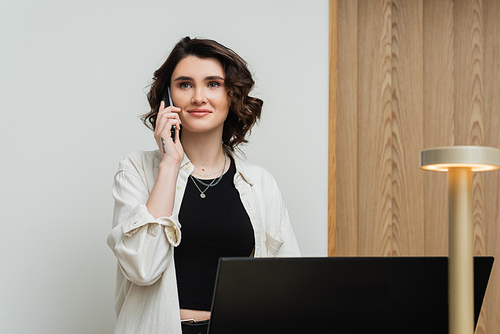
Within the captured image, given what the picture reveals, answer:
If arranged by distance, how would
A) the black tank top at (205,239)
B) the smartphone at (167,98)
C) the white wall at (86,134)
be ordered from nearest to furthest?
the black tank top at (205,239), the smartphone at (167,98), the white wall at (86,134)

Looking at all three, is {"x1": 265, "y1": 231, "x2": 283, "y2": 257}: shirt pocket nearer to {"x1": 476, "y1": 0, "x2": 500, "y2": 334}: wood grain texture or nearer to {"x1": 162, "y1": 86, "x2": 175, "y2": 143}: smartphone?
{"x1": 162, "y1": 86, "x2": 175, "y2": 143}: smartphone

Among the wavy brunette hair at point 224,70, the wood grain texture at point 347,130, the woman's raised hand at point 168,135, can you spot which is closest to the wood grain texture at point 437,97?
the wood grain texture at point 347,130

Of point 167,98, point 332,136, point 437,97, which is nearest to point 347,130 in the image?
Answer: point 332,136

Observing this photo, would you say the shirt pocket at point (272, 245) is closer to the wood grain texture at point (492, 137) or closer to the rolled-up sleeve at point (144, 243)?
the rolled-up sleeve at point (144, 243)

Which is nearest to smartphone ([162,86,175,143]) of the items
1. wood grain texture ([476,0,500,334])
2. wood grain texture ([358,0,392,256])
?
wood grain texture ([358,0,392,256])

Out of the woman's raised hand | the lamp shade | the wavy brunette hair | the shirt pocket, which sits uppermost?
A: the wavy brunette hair

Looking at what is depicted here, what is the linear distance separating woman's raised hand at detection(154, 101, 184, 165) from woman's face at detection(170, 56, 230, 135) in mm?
43

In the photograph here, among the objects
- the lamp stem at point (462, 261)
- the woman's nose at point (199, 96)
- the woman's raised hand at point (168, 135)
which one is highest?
the woman's nose at point (199, 96)

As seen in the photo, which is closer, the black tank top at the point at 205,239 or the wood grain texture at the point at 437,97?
the black tank top at the point at 205,239

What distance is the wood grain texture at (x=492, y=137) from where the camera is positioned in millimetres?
2031

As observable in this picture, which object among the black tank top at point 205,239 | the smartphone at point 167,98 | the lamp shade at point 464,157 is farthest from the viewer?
the smartphone at point 167,98

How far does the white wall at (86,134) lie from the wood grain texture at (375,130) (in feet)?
0.66

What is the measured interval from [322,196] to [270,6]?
918 mm

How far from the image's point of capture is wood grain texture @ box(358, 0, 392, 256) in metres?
2.06
